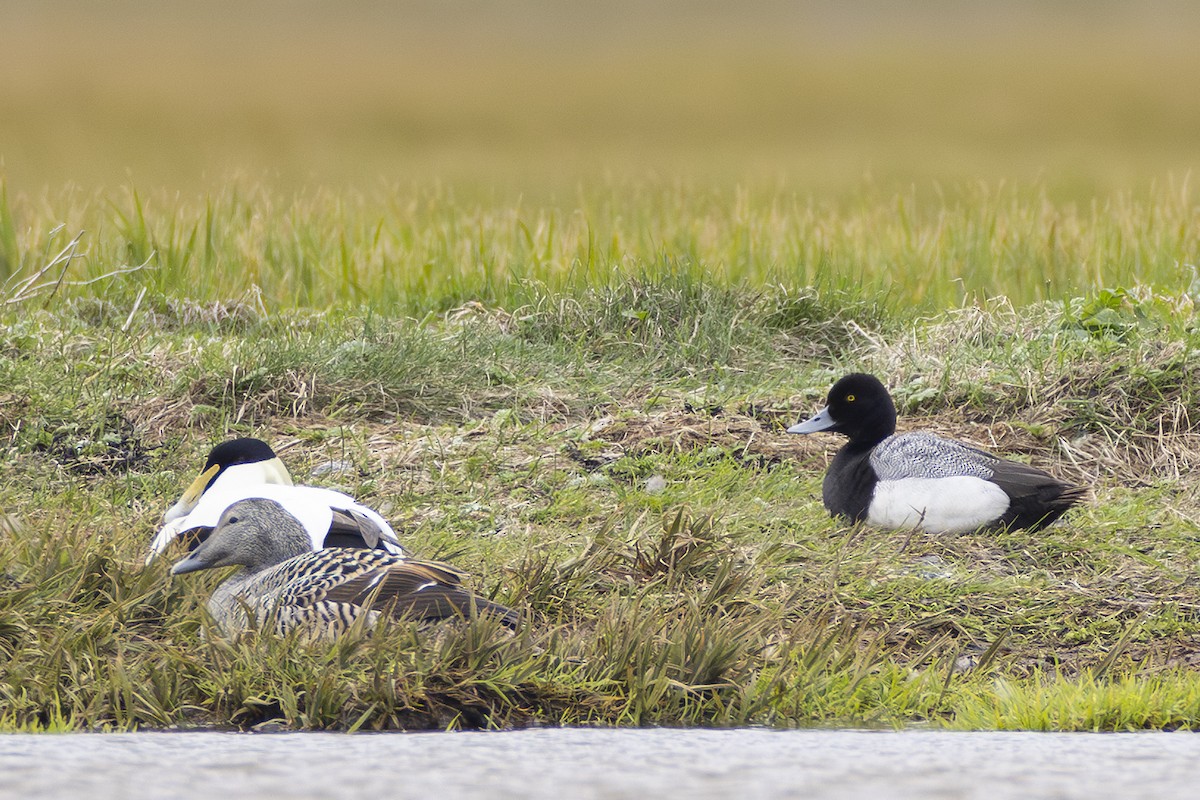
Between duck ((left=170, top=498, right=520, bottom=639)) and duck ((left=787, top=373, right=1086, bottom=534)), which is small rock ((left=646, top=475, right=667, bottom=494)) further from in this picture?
duck ((left=170, top=498, right=520, bottom=639))

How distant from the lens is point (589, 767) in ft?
8.84

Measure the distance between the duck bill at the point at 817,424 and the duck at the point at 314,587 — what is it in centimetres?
250

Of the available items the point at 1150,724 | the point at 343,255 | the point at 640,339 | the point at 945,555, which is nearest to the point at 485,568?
the point at 945,555

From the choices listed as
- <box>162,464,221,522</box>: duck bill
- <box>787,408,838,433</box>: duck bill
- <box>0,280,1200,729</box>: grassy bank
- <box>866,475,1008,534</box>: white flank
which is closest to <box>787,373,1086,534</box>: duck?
<box>866,475,1008,534</box>: white flank

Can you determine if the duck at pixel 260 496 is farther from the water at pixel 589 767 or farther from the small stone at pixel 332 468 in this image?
the water at pixel 589 767

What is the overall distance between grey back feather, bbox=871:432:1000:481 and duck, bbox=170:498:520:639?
92.1 inches

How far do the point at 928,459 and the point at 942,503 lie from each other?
0.24m

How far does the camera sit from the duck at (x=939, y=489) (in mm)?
5828

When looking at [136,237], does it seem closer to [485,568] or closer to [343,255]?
[343,255]

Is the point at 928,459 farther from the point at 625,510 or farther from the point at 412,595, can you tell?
the point at 412,595

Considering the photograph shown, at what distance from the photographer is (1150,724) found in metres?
3.92

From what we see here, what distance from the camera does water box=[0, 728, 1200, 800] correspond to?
7.87 ft

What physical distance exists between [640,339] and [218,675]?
16.7 ft

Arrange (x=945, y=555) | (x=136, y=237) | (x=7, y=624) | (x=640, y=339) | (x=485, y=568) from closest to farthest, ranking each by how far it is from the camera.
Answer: (x=7, y=624)
(x=485, y=568)
(x=945, y=555)
(x=640, y=339)
(x=136, y=237)
